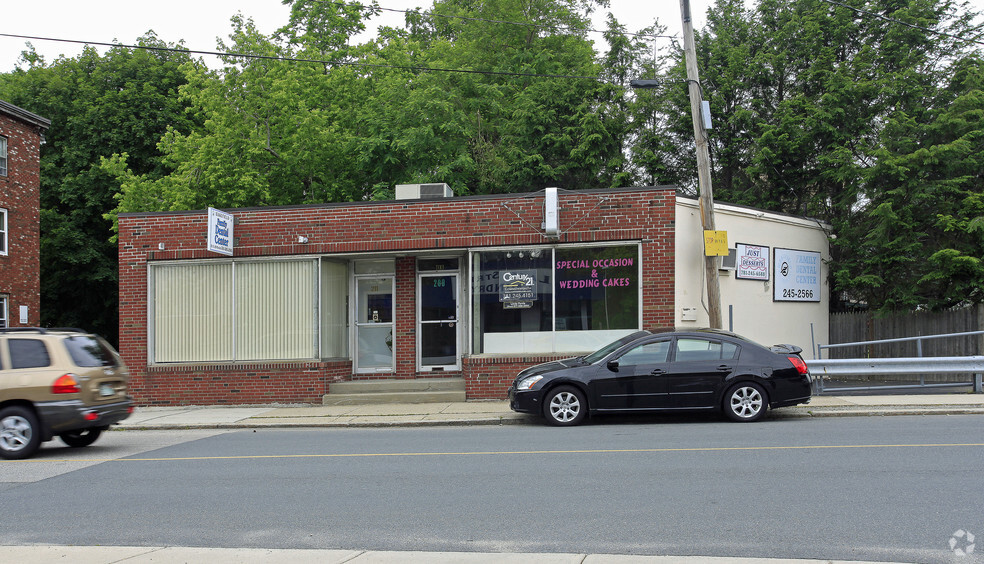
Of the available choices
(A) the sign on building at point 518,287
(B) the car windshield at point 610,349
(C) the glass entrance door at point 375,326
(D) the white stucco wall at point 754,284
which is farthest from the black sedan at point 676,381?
(C) the glass entrance door at point 375,326

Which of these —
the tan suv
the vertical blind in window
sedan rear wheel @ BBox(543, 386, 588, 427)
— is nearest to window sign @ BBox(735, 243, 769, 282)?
sedan rear wheel @ BBox(543, 386, 588, 427)

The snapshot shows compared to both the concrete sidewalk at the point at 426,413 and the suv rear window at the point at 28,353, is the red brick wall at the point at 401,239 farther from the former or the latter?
the suv rear window at the point at 28,353

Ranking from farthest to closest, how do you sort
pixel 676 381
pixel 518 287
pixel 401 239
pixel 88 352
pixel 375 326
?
pixel 375 326, pixel 401 239, pixel 518 287, pixel 676 381, pixel 88 352

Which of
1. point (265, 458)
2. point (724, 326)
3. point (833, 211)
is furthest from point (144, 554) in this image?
point (833, 211)

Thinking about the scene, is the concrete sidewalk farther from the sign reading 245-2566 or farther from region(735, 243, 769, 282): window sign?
the sign reading 245-2566

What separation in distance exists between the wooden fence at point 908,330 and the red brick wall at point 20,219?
84.5ft

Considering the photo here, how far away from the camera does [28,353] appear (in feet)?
33.5

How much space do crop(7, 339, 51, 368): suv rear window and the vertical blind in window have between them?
6163 millimetres

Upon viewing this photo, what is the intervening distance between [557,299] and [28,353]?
930 centimetres

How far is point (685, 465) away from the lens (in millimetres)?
8195

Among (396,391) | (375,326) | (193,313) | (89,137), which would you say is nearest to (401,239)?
(375,326)

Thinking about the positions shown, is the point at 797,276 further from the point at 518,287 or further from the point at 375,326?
the point at 375,326

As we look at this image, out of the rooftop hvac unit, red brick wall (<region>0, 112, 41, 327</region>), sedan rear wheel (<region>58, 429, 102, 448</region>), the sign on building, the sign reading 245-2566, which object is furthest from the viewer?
red brick wall (<region>0, 112, 41, 327</region>)

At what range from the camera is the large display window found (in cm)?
1521
